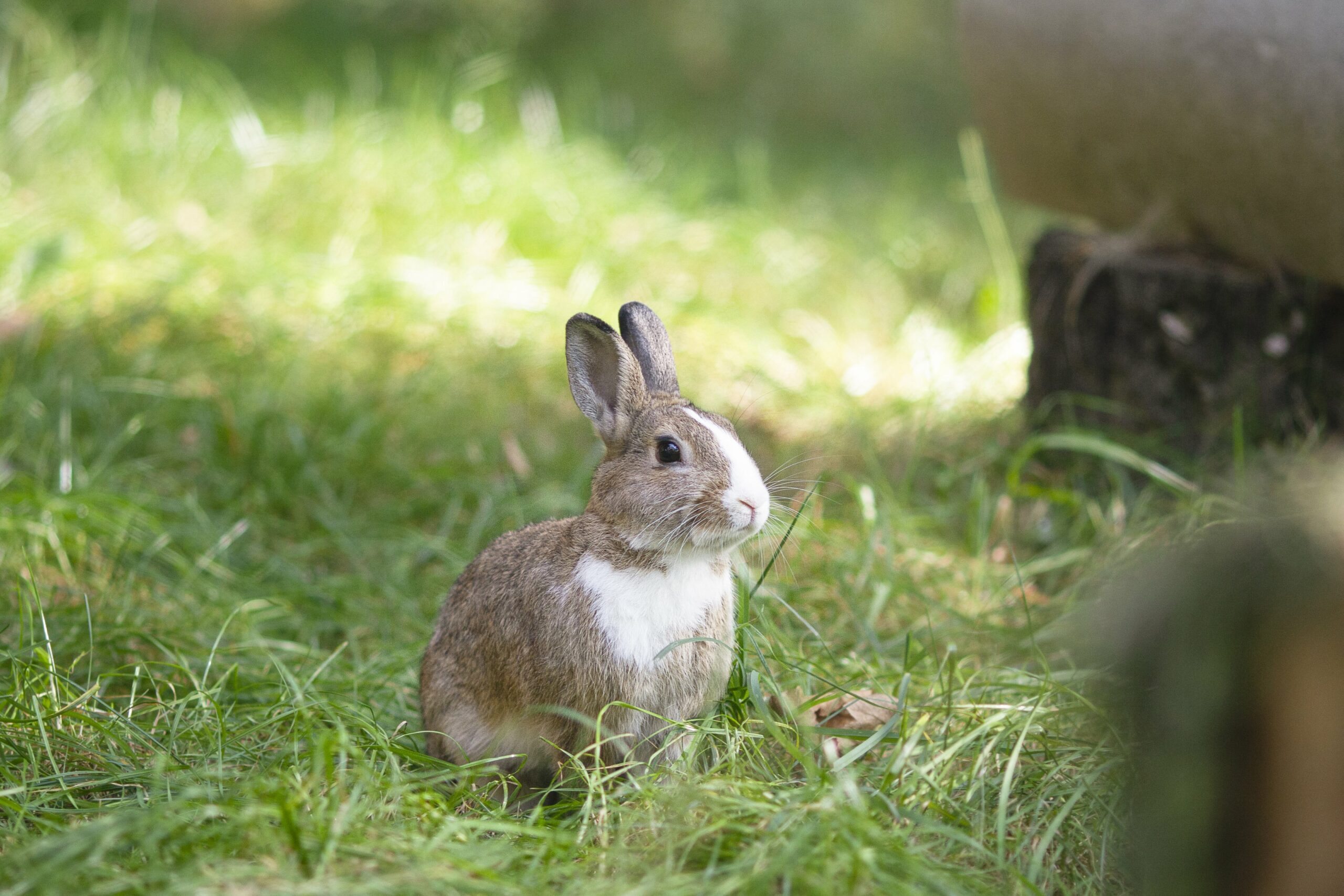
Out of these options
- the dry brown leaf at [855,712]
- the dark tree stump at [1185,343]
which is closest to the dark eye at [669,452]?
the dry brown leaf at [855,712]

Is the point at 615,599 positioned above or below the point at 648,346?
below

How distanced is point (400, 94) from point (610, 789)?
5.26 meters

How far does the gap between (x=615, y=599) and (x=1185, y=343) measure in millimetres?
2473

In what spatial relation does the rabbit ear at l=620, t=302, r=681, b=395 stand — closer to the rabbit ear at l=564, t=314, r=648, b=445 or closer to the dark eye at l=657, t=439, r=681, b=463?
the rabbit ear at l=564, t=314, r=648, b=445

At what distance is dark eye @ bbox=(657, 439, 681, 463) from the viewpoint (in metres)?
2.39

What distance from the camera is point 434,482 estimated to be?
3.95m

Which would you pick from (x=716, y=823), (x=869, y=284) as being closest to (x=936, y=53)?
(x=869, y=284)

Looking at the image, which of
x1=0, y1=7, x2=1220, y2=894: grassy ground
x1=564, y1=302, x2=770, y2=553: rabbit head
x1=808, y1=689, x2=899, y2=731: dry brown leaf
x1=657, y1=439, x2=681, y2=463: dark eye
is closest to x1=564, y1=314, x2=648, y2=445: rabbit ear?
x1=564, y1=302, x2=770, y2=553: rabbit head

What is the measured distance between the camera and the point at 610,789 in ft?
7.66

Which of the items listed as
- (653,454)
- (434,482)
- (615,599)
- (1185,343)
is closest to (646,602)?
(615,599)

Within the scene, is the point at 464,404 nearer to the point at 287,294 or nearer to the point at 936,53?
the point at 287,294

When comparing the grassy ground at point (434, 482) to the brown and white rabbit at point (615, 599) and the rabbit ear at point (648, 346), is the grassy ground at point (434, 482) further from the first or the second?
the rabbit ear at point (648, 346)

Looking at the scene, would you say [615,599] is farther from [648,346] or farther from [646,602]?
[648,346]

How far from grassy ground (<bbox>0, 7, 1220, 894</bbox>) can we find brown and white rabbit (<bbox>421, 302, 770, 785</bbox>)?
13cm
